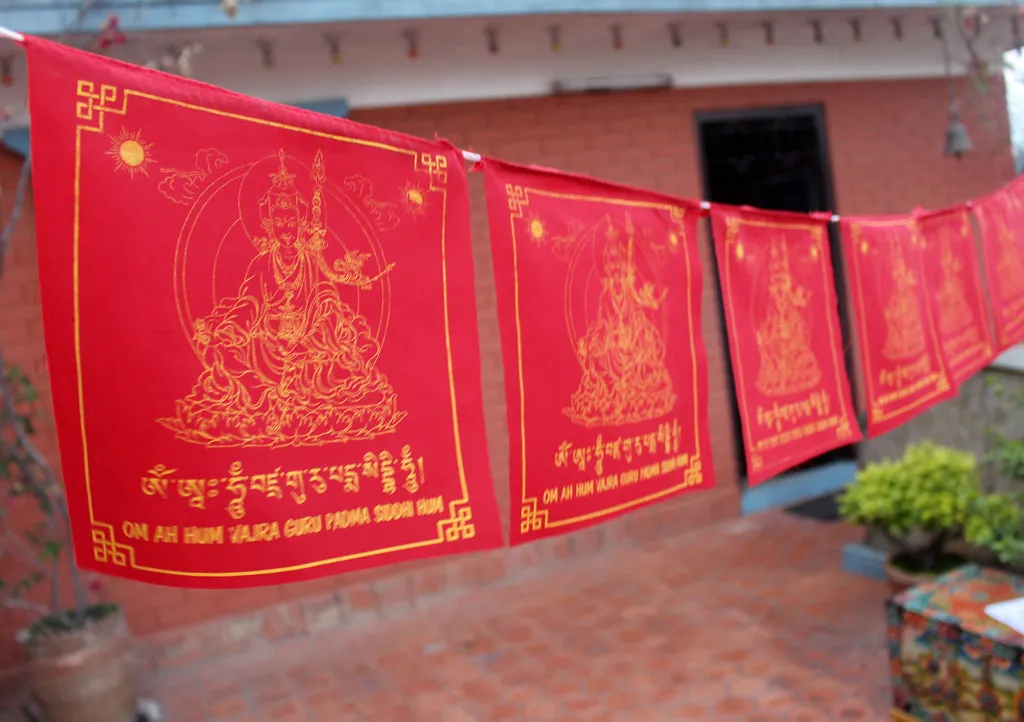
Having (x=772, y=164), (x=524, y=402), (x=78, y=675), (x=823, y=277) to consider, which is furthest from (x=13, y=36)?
(x=772, y=164)

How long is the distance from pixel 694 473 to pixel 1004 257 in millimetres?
2447

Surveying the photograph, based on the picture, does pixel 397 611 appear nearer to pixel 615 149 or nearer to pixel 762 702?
pixel 762 702

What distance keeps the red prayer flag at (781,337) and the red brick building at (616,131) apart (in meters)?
2.12

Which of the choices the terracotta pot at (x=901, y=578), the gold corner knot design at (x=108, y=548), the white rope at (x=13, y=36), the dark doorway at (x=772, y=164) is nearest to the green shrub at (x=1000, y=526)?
the terracotta pot at (x=901, y=578)

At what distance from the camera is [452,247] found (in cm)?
177

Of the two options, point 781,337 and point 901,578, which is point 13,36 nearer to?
point 781,337

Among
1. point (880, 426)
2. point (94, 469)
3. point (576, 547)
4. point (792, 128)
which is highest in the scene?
point (792, 128)

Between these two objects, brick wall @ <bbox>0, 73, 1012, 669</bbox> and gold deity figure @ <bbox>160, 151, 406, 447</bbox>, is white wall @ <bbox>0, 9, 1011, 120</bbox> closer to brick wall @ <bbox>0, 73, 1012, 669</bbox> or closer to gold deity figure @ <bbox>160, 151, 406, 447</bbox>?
brick wall @ <bbox>0, 73, 1012, 669</bbox>

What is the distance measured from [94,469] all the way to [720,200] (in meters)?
5.04

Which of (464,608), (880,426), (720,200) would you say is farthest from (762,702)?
(720,200)

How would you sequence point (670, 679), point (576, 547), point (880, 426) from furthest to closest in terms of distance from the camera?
point (576, 547) < point (670, 679) < point (880, 426)

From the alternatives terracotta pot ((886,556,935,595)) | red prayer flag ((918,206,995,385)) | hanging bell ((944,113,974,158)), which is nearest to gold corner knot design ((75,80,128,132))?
red prayer flag ((918,206,995,385))

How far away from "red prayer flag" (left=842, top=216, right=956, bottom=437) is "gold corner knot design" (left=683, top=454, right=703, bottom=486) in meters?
A: 0.95

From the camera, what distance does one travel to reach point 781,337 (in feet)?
8.43
